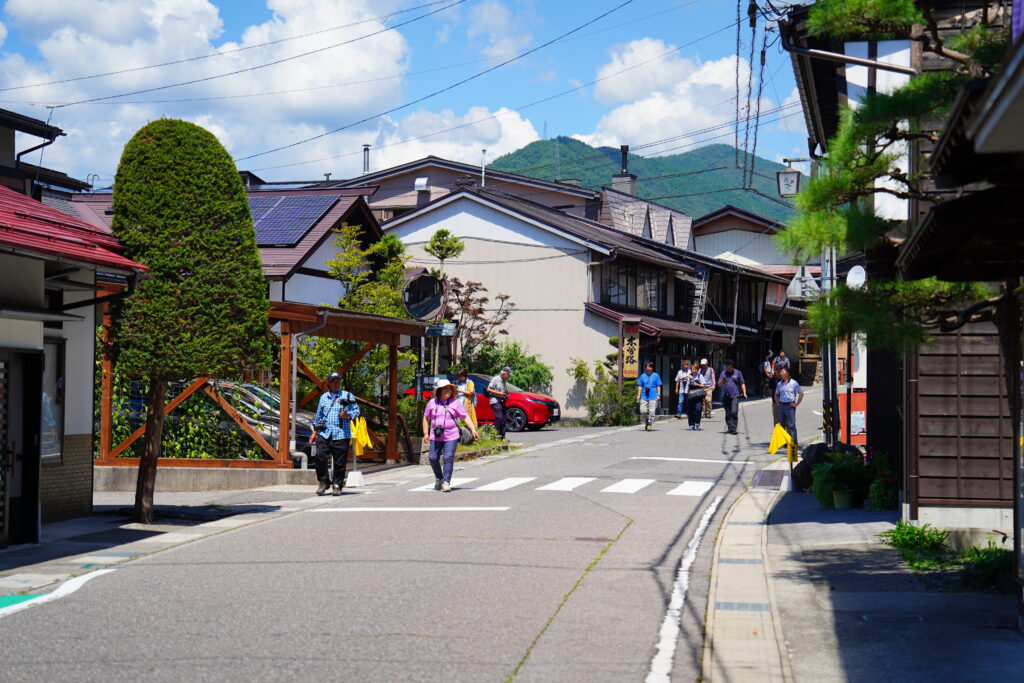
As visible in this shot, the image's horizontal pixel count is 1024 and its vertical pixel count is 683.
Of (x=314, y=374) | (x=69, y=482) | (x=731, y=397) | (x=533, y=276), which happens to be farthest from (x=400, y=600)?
(x=533, y=276)

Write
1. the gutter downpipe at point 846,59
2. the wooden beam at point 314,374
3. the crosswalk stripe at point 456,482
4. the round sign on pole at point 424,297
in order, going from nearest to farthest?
the gutter downpipe at point 846,59, the crosswalk stripe at point 456,482, the wooden beam at point 314,374, the round sign on pole at point 424,297

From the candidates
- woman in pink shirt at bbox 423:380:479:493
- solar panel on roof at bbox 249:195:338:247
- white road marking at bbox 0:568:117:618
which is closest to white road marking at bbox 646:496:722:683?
white road marking at bbox 0:568:117:618

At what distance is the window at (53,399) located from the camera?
13.3 metres

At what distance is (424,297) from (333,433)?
1004cm

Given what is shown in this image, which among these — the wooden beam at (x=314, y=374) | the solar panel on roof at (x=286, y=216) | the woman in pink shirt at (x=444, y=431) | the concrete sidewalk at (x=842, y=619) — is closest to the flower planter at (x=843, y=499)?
the concrete sidewalk at (x=842, y=619)

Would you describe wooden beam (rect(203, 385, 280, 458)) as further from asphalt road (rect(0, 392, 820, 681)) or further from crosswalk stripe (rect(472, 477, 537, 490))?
crosswalk stripe (rect(472, 477, 537, 490))

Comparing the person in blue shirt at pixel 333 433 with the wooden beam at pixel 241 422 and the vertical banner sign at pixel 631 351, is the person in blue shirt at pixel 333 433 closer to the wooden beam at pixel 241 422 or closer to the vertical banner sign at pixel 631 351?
the wooden beam at pixel 241 422

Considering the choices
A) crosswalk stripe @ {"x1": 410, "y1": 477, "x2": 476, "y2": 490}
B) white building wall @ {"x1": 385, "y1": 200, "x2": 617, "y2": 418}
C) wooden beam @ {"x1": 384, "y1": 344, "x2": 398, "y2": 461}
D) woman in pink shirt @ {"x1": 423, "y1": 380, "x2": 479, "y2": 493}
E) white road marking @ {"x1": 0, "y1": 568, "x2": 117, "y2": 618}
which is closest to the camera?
white road marking @ {"x1": 0, "y1": 568, "x2": 117, "y2": 618}

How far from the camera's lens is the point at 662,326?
38.2 m

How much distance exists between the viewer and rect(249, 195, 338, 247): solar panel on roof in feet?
90.8

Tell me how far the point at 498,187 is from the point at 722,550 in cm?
3941

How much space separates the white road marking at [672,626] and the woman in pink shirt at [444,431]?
5.15m

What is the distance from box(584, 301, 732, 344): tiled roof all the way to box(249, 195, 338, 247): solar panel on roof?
404 inches

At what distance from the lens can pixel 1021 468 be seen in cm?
780
